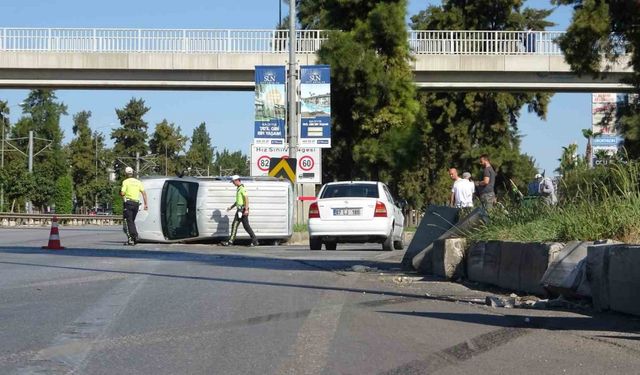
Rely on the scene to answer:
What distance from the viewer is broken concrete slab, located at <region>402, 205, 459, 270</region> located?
49.5 ft

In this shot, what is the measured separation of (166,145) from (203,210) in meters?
81.1

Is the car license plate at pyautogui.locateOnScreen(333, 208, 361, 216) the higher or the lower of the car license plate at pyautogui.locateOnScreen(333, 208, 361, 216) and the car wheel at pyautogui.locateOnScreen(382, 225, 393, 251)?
the higher

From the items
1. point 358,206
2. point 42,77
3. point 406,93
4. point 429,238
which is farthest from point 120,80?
point 429,238

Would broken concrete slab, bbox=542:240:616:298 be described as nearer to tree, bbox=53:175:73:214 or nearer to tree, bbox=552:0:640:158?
tree, bbox=552:0:640:158

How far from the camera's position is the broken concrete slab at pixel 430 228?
15086 mm

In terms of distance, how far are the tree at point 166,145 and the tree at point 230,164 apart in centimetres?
4434

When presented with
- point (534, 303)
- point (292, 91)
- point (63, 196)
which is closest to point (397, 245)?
point (292, 91)

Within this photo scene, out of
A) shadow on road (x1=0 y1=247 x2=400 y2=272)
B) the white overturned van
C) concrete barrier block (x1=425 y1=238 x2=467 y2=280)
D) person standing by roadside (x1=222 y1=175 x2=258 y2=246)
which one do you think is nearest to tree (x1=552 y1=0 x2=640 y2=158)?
concrete barrier block (x1=425 y1=238 x2=467 y2=280)

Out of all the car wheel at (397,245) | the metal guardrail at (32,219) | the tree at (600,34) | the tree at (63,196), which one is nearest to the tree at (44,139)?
the tree at (63,196)

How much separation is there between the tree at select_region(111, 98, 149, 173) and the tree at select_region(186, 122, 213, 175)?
6202 millimetres

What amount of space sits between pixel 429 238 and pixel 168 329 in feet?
25.7

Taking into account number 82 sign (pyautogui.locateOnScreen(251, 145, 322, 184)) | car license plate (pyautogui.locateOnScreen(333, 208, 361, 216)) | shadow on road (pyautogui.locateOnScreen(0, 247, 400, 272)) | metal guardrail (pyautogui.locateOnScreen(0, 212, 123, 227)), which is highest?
number 82 sign (pyautogui.locateOnScreen(251, 145, 322, 184))

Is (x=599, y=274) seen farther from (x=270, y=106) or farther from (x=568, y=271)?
(x=270, y=106)

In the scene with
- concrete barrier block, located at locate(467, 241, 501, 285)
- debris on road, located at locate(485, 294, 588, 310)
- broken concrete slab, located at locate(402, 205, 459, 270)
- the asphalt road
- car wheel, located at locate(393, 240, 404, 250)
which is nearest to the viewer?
the asphalt road
